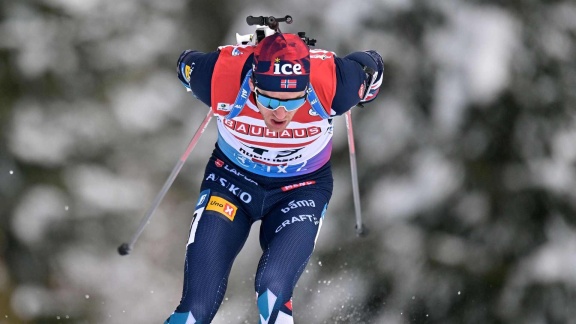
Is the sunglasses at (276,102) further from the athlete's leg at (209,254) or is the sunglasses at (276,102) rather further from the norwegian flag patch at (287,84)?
the athlete's leg at (209,254)

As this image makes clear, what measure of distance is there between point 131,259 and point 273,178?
222 cm

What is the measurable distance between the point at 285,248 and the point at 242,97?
0.66 metres

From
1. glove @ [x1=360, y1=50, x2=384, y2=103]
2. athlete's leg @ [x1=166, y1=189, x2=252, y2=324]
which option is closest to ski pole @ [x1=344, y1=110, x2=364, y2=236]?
glove @ [x1=360, y1=50, x2=384, y2=103]

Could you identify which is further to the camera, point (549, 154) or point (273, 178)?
point (549, 154)

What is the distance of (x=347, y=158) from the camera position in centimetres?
593

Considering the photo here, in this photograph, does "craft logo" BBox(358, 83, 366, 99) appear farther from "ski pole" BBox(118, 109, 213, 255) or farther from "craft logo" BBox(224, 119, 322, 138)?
"ski pole" BBox(118, 109, 213, 255)

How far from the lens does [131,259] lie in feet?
18.5

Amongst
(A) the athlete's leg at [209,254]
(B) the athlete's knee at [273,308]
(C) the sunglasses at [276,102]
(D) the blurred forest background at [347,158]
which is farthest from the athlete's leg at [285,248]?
(D) the blurred forest background at [347,158]

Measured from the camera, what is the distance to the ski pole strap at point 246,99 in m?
3.37

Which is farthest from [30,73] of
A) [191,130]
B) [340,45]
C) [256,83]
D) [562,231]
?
[562,231]

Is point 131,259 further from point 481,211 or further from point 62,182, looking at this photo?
point 481,211

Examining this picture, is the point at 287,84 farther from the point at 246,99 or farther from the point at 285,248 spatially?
the point at 285,248

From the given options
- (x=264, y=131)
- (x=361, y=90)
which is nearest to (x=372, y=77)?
(x=361, y=90)

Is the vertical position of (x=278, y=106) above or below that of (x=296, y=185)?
above
